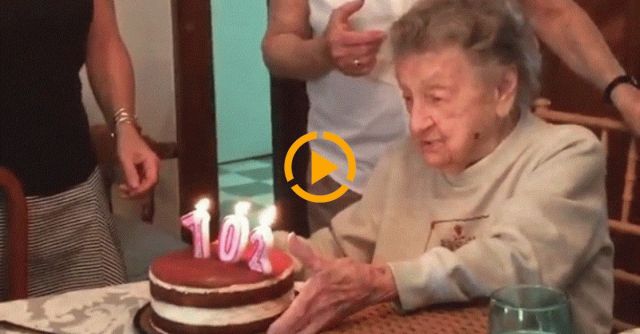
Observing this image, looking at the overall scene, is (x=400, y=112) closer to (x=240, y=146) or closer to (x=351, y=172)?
(x=351, y=172)

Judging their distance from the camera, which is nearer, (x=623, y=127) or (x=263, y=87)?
(x=623, y=127)

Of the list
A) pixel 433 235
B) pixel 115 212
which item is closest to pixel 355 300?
pixel 433 235

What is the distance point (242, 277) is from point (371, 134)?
2.01 ft

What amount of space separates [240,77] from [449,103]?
3.07m

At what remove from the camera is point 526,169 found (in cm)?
133

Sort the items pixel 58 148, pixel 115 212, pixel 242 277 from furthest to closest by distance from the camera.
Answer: pixel 115 212 → pixel 58 148 → pixel 242 277

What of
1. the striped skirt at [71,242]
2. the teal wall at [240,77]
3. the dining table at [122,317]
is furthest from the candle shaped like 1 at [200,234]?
the teal wall at [240,77]

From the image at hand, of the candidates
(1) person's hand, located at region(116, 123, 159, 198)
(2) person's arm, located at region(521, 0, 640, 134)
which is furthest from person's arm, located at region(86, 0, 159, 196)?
(2) person's arm, located at region(521, 0, 640, 134)

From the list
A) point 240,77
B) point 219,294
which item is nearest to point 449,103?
point 219,294

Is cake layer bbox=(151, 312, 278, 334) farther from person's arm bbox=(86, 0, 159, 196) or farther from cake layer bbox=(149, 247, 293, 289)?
person's arm bbox=(86, 0, 159, 196)

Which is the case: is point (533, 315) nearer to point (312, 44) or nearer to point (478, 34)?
point (478, 34)

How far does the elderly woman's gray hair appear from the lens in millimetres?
1348
